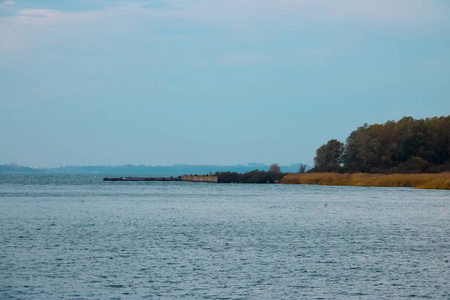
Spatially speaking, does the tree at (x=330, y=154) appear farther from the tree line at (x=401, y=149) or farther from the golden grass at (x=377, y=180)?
the golden grass at (x=377, y=180)

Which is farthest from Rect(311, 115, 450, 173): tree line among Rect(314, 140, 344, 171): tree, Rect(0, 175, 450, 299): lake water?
Rect(0, 175, 450, 299): lake water

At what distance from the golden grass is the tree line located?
8888 millimetres

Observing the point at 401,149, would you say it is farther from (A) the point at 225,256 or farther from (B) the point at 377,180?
(A) the point at 225,256

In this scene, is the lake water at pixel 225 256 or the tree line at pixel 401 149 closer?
the lake water at pixel 225 256

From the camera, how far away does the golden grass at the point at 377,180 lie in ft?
324

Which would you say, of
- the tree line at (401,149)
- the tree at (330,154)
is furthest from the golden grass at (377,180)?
the tree at (330,154)

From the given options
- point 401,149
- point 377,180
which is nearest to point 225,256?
point 377,180

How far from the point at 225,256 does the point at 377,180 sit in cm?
8967

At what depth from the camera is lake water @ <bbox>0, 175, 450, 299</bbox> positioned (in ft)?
75.5

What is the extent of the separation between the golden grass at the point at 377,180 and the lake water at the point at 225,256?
45.6 metres

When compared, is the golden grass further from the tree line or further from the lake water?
the lake water

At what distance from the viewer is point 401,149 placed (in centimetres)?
13750

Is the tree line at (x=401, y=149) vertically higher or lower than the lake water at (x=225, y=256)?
higher

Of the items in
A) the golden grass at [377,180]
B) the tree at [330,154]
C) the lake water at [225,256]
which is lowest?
the lake water at [225,256]
